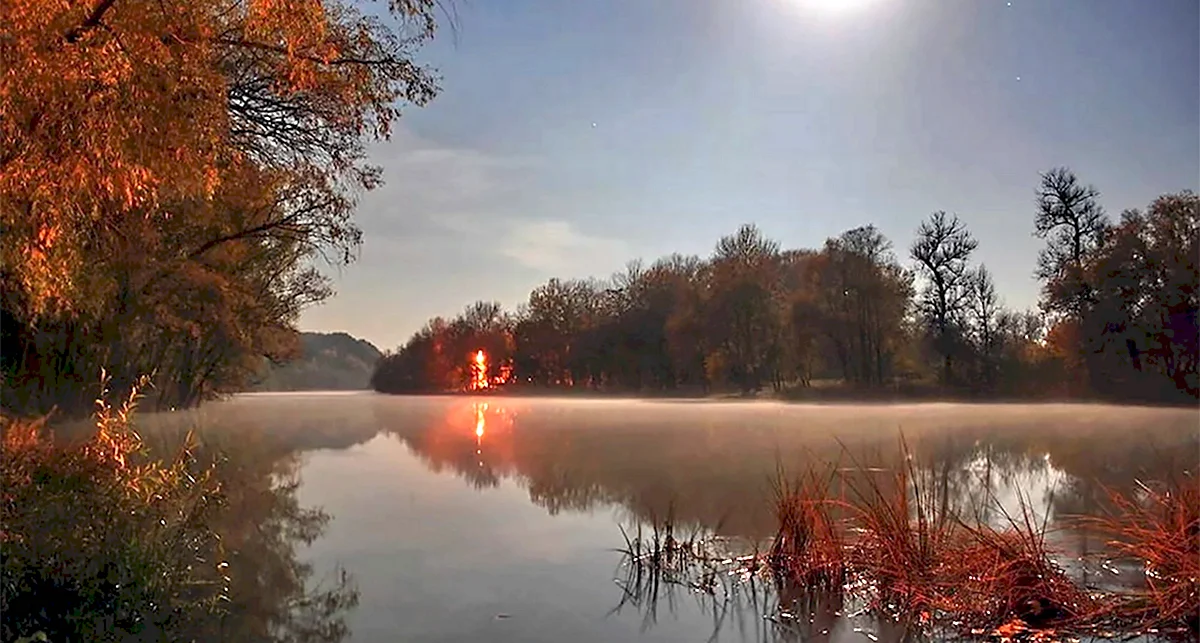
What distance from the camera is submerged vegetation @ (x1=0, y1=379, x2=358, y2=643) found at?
13.6 feet

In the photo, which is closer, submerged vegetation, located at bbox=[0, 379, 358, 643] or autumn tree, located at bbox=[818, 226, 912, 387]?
submerged vegetation, located at bbox=[0, 379, 358, 643]

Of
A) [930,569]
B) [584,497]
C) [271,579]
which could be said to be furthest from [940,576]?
[584,497]

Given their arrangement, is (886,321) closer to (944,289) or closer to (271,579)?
(944,289)

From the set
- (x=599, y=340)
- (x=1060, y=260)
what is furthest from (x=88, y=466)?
(x=599, y=340)

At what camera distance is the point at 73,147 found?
16.6 ft

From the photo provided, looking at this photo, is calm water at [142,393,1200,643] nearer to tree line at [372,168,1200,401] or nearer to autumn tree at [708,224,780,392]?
tree line at [372,168,1200,401]

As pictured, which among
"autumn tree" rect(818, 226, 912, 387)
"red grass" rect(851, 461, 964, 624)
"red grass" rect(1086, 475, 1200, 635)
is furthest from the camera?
"autumn tree" rect(818, 226, 912, 387)

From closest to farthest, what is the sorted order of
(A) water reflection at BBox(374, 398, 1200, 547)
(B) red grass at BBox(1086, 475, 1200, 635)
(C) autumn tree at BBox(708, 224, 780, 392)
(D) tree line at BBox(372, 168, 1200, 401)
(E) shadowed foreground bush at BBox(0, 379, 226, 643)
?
(B) red grass at BBox(1086, 475, 1200, 635) < (E) shadowed foreground bush at BBox(0, 379, 226, 643) < (A) water reflection at BBox(374, 398, 1200, 547) < (D) tree line at BBox(372, 168, 1200, 401) < (C) autumn tree at BBox(708, 224, 780, 392)

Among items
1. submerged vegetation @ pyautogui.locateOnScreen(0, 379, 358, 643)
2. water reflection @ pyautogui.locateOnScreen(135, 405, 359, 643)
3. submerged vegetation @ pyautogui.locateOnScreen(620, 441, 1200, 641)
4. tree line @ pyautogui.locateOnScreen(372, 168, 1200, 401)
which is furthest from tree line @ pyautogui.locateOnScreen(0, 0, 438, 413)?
tree line @ pyautogui.locateOnScreen(372, 168, 1200, 401)

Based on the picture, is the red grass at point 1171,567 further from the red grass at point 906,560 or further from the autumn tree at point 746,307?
the autumn tree at point 746,307

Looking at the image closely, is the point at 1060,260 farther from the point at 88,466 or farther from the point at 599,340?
the point at 88,466

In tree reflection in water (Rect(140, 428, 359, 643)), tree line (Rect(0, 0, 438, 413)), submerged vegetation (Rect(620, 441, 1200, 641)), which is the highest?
tree line (Rect(0, 0, 438, 413))

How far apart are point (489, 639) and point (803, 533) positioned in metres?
2.18

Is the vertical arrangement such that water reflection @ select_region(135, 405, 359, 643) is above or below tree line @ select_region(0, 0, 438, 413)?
below
